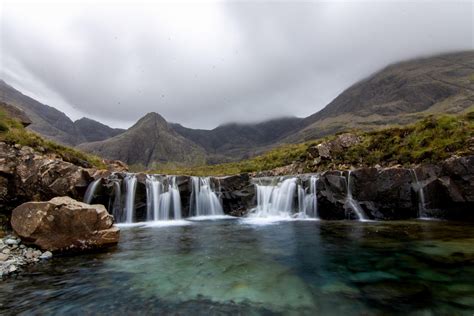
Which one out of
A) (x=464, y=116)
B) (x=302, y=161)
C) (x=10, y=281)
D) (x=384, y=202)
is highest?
(x=464, y=116)

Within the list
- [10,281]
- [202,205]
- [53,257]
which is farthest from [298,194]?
[10,281]

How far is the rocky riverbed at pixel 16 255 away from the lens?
9578mm

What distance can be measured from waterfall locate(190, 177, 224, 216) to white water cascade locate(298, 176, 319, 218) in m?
9.93

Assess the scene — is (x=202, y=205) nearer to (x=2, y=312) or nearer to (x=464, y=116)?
(x=2, y=312)

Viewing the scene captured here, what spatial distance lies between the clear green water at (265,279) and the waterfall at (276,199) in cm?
1162

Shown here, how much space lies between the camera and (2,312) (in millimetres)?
6395

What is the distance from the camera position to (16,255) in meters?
10.6

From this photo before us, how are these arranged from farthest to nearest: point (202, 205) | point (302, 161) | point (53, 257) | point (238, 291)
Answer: point (302, 161) < point (202, 205) < point (53, 257) < point (238, 291)

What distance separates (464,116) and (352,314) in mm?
28754

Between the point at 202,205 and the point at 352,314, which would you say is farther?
the point at 202,205

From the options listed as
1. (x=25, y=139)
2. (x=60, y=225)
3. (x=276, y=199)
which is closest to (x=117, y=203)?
(x=25, y=139)

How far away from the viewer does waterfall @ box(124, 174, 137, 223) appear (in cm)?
2383

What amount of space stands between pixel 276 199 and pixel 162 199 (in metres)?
12.5

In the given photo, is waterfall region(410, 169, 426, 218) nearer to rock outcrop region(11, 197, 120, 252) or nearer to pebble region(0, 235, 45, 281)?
rock outcrop region(11, 197, 120, 252)
